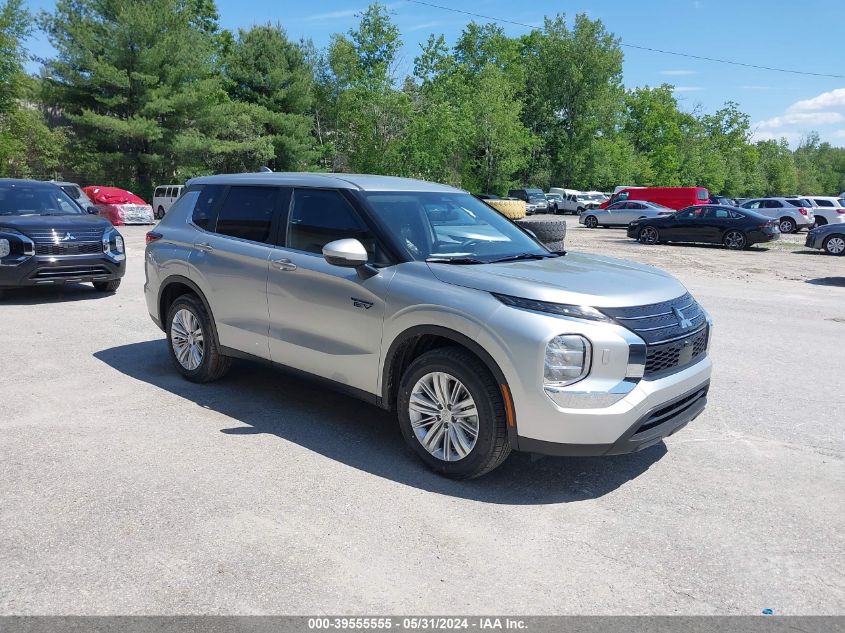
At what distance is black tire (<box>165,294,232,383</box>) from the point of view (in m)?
5.78

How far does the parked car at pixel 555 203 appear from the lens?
2095 inches

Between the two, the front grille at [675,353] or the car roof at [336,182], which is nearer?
the front grille at [675,353]

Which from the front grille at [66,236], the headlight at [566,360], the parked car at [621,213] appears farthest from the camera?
the parked car at [621,213]

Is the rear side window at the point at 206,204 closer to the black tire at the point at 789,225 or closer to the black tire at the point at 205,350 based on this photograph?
the black tire at the point at 205,350

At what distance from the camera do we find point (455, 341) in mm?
4066

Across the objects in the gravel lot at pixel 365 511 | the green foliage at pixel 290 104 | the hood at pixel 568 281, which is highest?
the green foliage at pixel 290 104

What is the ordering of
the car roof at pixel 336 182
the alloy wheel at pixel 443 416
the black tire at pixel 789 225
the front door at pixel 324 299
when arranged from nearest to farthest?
the alloy wheel at pixel 443 416, the front door at pixel 324 299, the car roof at pixel 336 182, the black tire at pixel 789 225


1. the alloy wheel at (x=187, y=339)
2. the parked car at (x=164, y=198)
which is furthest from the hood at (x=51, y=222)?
the parked car at (x=164, y=198)

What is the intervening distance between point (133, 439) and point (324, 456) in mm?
1344

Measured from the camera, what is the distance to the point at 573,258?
5.01 meters

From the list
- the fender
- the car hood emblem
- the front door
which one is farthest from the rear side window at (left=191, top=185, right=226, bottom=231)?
the car hood emblem

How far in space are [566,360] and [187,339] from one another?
371cm

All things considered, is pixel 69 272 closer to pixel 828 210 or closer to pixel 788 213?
pixel 788 213

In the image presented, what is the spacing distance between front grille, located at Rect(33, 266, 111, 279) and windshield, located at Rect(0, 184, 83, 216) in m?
1.14
